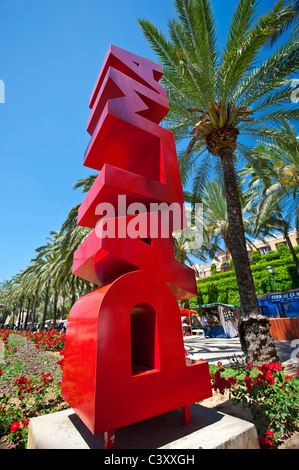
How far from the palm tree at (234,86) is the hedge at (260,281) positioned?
12834mm

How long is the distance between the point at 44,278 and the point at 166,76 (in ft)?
68.5

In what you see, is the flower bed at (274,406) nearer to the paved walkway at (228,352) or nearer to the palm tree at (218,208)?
the paved walkway at (228,352)

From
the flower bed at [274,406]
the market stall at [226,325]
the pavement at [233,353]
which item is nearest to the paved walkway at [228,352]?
the pavement at [233,353]

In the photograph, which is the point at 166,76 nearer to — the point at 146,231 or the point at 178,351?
the point at 146,231

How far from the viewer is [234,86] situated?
707cm

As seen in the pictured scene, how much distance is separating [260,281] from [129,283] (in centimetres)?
1981

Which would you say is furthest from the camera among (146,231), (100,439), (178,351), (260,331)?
(260,331)

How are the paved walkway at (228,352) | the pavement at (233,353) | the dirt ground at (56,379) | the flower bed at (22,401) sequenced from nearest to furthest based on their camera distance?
the dirt ground at (56,379) < the flower bed at (22,401) < the pavement at (233,353) < the paved walkway at (228,352)

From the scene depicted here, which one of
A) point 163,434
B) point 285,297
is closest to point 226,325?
point 285,297

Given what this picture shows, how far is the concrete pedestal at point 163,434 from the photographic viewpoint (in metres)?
2.16

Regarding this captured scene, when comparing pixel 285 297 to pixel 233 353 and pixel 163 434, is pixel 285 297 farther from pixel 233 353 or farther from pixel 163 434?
pixel 163 434

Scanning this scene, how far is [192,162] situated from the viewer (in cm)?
934

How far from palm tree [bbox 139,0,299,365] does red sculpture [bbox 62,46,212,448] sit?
3479mm
